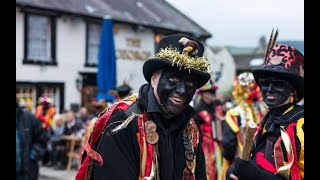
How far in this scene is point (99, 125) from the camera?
2.97 metres

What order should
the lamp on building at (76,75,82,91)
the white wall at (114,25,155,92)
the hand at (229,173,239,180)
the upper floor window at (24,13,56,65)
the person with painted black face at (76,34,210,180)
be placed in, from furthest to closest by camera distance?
1. the white wall at (114,25,155,92)
2. the lamp on building at (76,75,82,91)
3. the upper floor window at (24,13,56,65)
4. the hand at (229,173,239,180)
5. the person with painted black face at (76,34,210,180)

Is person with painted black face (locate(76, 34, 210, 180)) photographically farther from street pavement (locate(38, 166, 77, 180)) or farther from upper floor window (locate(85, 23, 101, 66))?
upper floor window (locate(85, 23, 101, 66))

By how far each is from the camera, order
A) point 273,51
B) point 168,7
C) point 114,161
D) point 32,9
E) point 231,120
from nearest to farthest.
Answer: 1. point 114,161
2. point 273,51
3. point 231,120
4. point 32,9
5. point 168,7

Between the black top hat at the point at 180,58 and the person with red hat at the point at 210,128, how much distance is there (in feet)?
13.6

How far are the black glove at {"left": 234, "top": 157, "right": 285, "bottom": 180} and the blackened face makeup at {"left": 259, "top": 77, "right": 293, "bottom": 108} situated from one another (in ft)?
1.86

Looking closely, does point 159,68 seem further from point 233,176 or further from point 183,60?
point 233,176

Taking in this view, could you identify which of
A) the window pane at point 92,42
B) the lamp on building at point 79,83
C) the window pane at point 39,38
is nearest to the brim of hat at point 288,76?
the window pane at point 39,38

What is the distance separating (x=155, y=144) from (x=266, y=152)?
3.66 ft

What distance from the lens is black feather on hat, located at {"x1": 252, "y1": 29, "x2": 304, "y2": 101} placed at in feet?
12.0

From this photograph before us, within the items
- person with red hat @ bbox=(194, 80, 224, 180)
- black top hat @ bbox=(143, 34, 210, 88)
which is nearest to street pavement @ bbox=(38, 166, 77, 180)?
person with red hat @ bbox=(194, 80, 224, 180)

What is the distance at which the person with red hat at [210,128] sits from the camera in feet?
24.1

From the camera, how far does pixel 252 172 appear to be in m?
3.38
